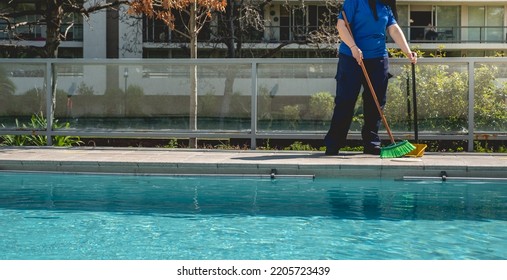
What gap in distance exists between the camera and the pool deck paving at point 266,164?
1052 cm

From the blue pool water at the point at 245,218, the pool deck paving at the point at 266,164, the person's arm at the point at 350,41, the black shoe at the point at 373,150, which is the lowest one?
the blue pool water at the point at 245,218

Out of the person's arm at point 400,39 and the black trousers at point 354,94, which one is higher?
the person's arm at point 400,39

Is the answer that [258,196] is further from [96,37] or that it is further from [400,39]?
[96,37]

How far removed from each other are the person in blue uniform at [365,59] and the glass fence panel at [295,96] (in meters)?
1.62

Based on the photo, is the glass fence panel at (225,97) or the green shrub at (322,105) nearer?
the green shrub at (322,105)

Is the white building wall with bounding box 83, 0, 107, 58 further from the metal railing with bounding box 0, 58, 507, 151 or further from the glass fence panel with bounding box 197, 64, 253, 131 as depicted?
the glass fence panel with bounding box 197, 64, 253, 131

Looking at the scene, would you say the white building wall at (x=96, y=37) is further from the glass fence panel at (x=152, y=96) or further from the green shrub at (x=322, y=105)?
the green shrub at (x=322, y=105)

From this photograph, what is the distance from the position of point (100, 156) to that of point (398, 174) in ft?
14.9

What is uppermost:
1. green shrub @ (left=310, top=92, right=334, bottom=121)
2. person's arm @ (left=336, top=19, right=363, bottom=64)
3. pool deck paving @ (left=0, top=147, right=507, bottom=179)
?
person's arm @ (left=336, top=19, right=363, bottom=64)

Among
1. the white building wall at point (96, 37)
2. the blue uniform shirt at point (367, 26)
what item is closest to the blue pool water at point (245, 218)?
the blue uniform shirt at point (367, 26)

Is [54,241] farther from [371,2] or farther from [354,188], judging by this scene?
[371,2]

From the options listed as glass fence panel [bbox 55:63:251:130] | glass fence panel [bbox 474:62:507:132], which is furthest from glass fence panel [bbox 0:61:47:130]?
glass fence panel [bbox 474:62:507:132]

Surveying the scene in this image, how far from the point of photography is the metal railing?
13273 millimetres

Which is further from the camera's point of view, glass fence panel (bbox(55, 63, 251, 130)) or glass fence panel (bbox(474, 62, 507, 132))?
glass fence panel (bbox(55, 63, 251, 130))
